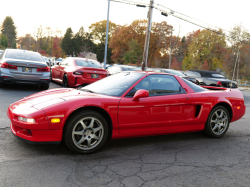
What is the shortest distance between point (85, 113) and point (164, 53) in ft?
193

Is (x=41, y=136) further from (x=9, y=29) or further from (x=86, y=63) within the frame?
(x=9, y=29)

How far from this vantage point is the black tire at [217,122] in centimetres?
479

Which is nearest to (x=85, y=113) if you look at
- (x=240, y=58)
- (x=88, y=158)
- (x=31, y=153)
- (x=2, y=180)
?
(x=88, y=158)

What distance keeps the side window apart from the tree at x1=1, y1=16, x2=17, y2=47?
97.5 meters

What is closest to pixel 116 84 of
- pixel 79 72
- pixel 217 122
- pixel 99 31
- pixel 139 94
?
pixel 139 94

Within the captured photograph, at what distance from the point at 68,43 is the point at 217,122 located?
83817mm

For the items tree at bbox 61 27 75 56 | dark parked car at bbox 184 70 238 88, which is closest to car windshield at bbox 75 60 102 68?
dark parked car at bbox 184 70 238 88

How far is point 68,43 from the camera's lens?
84.0 m

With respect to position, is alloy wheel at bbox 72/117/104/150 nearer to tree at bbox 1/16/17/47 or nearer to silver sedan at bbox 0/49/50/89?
silver sedan at bbox 0/49/50/89

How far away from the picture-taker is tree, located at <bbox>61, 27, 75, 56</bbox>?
8369 cm

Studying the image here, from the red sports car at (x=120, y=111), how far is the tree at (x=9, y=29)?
9743 centimetres

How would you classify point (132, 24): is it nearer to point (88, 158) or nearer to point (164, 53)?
point (164, 53)

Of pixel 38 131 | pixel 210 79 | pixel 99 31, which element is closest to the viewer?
pixel 38 131

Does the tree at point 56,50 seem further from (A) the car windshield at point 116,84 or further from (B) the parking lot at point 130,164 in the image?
(B) the parking lot at point 130,164
